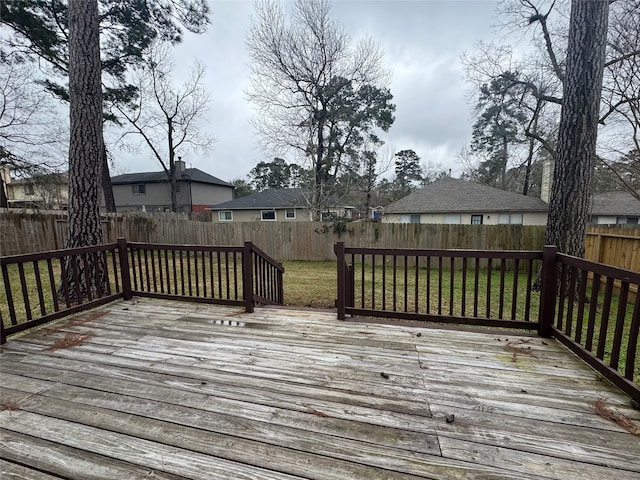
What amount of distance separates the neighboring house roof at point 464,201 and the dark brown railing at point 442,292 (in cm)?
599

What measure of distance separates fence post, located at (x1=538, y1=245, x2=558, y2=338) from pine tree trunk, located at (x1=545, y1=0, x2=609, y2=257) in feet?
9.76

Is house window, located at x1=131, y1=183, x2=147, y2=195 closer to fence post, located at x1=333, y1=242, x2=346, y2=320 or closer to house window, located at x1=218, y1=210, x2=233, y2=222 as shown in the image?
house window, located at x1=218, y1=210, x2=233, y2=222

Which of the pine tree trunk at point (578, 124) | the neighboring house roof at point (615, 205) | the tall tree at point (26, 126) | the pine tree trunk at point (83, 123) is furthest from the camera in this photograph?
the neighboring house roof at point (615, 205)

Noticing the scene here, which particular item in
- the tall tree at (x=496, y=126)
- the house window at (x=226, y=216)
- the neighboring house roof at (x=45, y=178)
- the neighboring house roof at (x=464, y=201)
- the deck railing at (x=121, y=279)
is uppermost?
the tall tree at (x=496, y=126)

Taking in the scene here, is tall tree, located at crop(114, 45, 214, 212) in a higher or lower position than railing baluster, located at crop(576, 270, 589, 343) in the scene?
higher

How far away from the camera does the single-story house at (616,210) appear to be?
15930mm

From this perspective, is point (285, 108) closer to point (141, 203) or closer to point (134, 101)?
point (134, 101)

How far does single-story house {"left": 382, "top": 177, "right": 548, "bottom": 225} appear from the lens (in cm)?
1391

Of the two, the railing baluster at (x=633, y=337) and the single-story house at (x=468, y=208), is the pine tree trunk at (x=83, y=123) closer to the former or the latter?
the railing baluster at (x=633, y=337)

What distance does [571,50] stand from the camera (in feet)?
15.2

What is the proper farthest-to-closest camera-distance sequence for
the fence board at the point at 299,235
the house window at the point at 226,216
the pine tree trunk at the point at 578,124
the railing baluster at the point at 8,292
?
the house window at the point at 226,216 < the fence board at the point at 299,235 < the pine tree trunk at the point at 578,124 < the railing baluster at the point at 8,292

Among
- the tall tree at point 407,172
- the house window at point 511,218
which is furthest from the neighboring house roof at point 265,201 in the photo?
the house window at point 511,218

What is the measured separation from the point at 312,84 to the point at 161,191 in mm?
16707

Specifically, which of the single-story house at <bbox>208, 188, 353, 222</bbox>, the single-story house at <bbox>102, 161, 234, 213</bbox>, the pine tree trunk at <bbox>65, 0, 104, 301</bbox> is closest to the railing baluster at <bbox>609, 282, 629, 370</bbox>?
the pine tree trunk at <bbox>65, 0, 104, 301</bbox>
